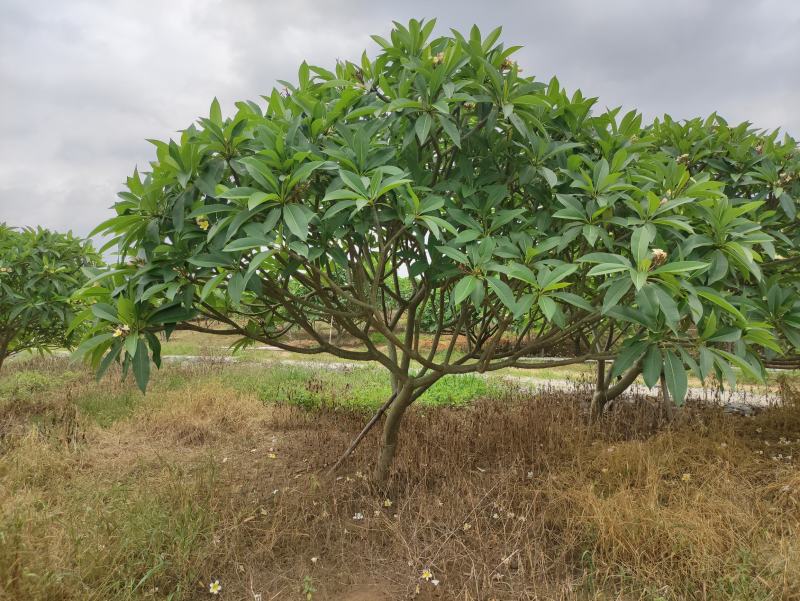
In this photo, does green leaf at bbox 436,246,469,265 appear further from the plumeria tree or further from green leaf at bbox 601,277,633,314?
green leaf at bbox 601,277,633,314

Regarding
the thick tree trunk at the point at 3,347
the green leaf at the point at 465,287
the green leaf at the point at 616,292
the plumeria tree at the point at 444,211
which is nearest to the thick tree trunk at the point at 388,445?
the plumeria tree at the point at 444,211

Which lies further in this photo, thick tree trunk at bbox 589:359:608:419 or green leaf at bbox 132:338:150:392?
thick tree trunk at bbox 589:359:608:419

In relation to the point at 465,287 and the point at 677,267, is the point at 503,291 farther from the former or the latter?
the point at 677,267

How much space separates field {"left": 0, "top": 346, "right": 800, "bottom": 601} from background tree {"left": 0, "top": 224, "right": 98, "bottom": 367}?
113cm

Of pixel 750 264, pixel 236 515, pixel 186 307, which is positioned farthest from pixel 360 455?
pixel 750 264

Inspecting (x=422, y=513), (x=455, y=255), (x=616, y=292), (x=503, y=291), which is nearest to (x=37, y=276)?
(x=422, y=513)

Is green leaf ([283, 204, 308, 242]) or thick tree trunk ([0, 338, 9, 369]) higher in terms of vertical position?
green leaf ([283, 204, 308, 242])

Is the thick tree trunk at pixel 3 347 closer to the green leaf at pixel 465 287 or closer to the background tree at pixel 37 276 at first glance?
the background tree at pixel 37 276

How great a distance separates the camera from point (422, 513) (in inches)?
108

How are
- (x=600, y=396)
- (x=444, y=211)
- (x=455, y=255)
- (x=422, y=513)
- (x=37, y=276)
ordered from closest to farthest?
(x=455, y=255)
(x=444, y=211)
(x=422, y=513)
(x=37, y=276)
(x=600, y=396)

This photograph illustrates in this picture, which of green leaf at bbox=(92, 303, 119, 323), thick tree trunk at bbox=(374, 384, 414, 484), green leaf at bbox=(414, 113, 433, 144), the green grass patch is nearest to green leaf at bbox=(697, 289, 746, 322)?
green leaf at bbox=(414, 113, 433, 144)

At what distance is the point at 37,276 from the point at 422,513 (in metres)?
4.29

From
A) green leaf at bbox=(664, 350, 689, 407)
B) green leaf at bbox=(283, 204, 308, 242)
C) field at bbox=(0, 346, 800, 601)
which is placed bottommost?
field at bbox=(0, 346, 800, 601)

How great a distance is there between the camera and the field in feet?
7.26
